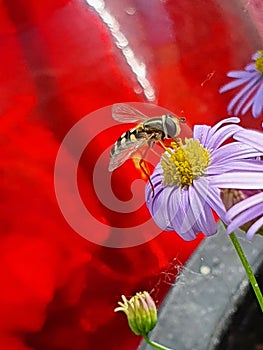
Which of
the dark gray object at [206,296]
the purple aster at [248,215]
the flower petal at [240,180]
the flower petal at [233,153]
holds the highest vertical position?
the flower petal at [233,153]

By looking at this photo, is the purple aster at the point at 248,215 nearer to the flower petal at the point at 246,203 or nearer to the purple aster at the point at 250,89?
the flower petal at the point at 246,203

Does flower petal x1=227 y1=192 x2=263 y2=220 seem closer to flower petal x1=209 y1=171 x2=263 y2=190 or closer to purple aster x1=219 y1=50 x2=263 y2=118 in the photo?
flower petal x1=209 y1=171 x2=263 y2=190

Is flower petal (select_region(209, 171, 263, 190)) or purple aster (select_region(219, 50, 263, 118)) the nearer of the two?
flower petal (select_region(209, 171, 263, 190))

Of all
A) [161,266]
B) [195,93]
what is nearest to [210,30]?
[195,93]

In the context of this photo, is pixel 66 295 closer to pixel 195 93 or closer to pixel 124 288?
pixel 124 288

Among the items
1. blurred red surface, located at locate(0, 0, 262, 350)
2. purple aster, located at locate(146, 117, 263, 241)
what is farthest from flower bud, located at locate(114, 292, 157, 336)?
blurred red surface, located at locate(0, 0, 262, 350)

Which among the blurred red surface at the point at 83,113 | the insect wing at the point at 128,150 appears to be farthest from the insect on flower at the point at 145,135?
the blurred red surface at the point at 83,113
